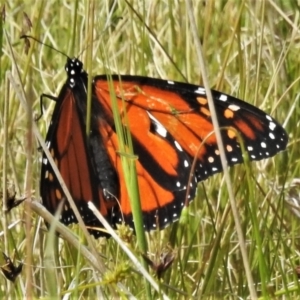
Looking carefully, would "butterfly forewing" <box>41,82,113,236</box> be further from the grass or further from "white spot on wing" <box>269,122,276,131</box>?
"white spot on wing" <box>269,122,276,131</box>

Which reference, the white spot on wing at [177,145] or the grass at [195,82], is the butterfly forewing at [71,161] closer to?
the grass at [195,82]

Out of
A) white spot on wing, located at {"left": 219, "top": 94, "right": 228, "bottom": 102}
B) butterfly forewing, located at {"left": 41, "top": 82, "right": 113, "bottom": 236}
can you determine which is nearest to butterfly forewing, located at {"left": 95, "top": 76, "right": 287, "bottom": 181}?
white spot on wing, located at {"left": 219, "top": 94, "right": 228, "bottom": 102}

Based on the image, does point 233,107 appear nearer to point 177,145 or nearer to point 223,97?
point 223,97

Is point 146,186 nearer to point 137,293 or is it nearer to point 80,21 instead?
point 137,293

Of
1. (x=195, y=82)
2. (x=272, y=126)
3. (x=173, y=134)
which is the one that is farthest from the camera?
(x=195, y=82)

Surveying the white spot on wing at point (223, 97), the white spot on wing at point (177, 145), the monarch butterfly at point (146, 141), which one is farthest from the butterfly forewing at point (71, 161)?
the white spot on wing at point (223, 97)

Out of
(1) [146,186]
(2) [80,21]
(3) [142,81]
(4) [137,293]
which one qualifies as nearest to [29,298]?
(4) [137,293]

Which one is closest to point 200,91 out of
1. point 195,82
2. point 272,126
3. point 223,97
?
point 223,97
